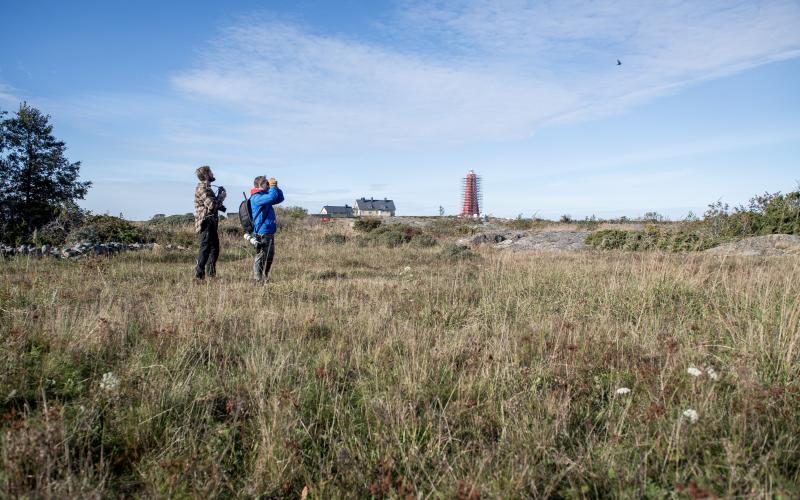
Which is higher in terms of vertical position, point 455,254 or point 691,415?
point 455,254

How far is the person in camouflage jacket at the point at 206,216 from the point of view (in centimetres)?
873

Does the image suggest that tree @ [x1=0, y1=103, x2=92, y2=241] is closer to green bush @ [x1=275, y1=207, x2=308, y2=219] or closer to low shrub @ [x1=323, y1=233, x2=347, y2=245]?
low shrub @ [x1=323, y1=233, x2=347, y2=245]

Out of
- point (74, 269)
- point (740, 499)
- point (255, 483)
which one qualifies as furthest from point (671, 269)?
point (74, 269)

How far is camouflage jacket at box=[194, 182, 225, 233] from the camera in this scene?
8734 millimetres

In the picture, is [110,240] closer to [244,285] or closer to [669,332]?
[244,285]

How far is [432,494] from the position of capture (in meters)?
2.41

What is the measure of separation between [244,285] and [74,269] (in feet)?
13.3

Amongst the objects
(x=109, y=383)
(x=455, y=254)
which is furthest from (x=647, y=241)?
(x=109, y=383)

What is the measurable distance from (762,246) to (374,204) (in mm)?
71141

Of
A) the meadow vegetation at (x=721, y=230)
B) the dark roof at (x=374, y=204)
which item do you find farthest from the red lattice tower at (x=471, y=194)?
the meadow vegetation at (x=721, y=230)

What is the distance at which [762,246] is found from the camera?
45.8 feet

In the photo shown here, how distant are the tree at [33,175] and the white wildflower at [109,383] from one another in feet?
44.9

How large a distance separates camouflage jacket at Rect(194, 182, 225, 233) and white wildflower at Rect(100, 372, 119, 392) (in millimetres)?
5826

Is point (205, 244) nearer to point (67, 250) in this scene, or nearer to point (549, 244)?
point (67, 250)
